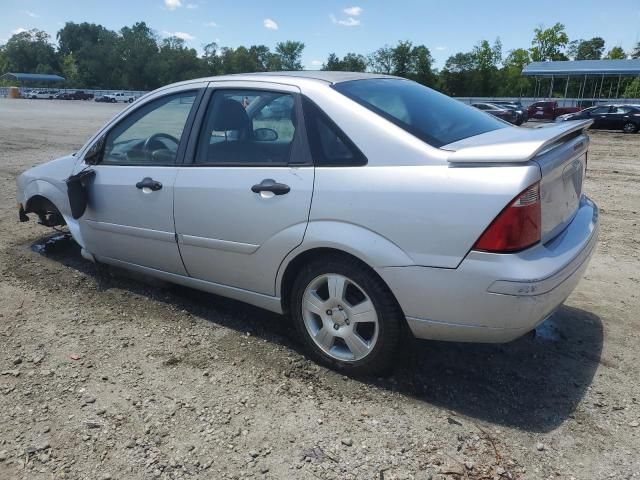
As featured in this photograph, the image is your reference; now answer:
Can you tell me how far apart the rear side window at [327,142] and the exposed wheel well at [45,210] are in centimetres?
293

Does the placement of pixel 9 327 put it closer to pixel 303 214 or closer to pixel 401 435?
pixel 303 214

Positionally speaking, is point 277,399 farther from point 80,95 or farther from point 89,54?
point 89,54

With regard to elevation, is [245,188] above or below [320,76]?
below

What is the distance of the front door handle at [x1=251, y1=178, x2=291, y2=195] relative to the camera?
115 inches

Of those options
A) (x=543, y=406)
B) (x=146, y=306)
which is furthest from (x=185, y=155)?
(x=543, y=406)

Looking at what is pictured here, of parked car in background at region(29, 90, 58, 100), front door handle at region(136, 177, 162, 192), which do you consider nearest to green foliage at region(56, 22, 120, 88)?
parked car in background at region(29, 90, 58, 100)

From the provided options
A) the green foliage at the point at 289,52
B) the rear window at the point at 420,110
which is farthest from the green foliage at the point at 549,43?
the rear window at the point at 420,110

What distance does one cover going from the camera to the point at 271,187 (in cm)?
296

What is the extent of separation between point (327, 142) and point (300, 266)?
0.74 meters

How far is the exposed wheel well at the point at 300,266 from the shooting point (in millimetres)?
2758

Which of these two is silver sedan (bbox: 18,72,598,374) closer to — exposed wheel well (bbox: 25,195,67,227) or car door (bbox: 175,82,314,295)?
car door (bbox: 175,82,314,295)

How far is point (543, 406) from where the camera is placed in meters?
2.74

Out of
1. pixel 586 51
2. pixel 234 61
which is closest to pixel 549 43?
pixel 586 51

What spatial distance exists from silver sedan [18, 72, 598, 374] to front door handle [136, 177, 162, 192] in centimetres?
1
